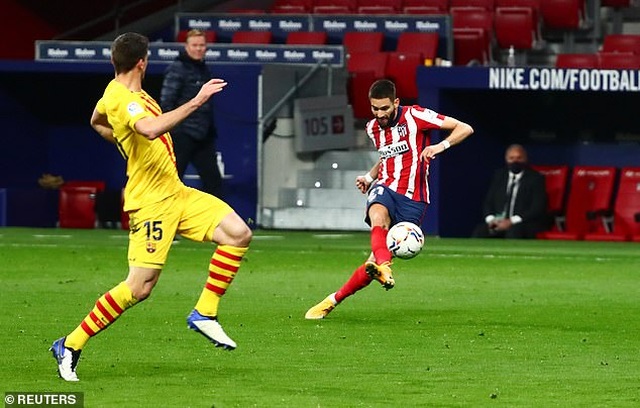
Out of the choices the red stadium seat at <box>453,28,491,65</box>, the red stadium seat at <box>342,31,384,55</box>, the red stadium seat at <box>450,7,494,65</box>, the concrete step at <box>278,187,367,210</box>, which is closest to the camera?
the concrete step at <box>278,187,367,210</box>

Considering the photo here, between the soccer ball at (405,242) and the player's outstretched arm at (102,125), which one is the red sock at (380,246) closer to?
the soccer ball at (405,242)

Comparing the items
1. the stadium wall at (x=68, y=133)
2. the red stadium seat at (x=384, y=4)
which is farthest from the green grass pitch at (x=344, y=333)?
the red stadium seat at (x=384, y=4)

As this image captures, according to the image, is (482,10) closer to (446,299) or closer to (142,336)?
(446,299)

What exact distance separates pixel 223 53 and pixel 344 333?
12507 millimetres

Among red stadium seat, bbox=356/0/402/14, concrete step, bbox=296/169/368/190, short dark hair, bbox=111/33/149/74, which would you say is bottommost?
concrete step, bbox=296/169/368/190

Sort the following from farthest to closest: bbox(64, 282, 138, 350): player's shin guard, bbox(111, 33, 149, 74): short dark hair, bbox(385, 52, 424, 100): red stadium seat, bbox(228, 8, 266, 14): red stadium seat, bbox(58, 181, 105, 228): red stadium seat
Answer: bbox(228, 8, 266, 14): red stadium seat < bbox(58, 181, 105, 228): red stadium seat < bbox(385, 52, 424, 100): red stadium seat < bbox(111, 33, 149, 74): short dark hair < bbox(64, 282, 138, 350): player's shin guard

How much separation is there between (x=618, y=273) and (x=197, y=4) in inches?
556

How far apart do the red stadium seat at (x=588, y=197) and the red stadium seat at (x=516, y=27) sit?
3179 mm

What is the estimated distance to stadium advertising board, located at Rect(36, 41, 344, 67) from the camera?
73.5 feet

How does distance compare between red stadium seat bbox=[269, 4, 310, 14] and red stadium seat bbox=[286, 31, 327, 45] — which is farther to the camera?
red stadium seat bbox=[269, 4, 310, 14]

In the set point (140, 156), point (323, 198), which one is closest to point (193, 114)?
point (323, 198)

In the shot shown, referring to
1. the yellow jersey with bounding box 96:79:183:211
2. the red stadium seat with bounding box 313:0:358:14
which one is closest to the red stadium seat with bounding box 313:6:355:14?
the red stadium seat with bounding box 313:0:358:14

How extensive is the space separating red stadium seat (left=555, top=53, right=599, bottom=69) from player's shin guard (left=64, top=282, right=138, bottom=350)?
47.6ft

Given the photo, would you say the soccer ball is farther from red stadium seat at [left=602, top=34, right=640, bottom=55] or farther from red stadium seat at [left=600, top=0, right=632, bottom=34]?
red stadium seat at [left=600, top=0, right=632, bottom=34]
